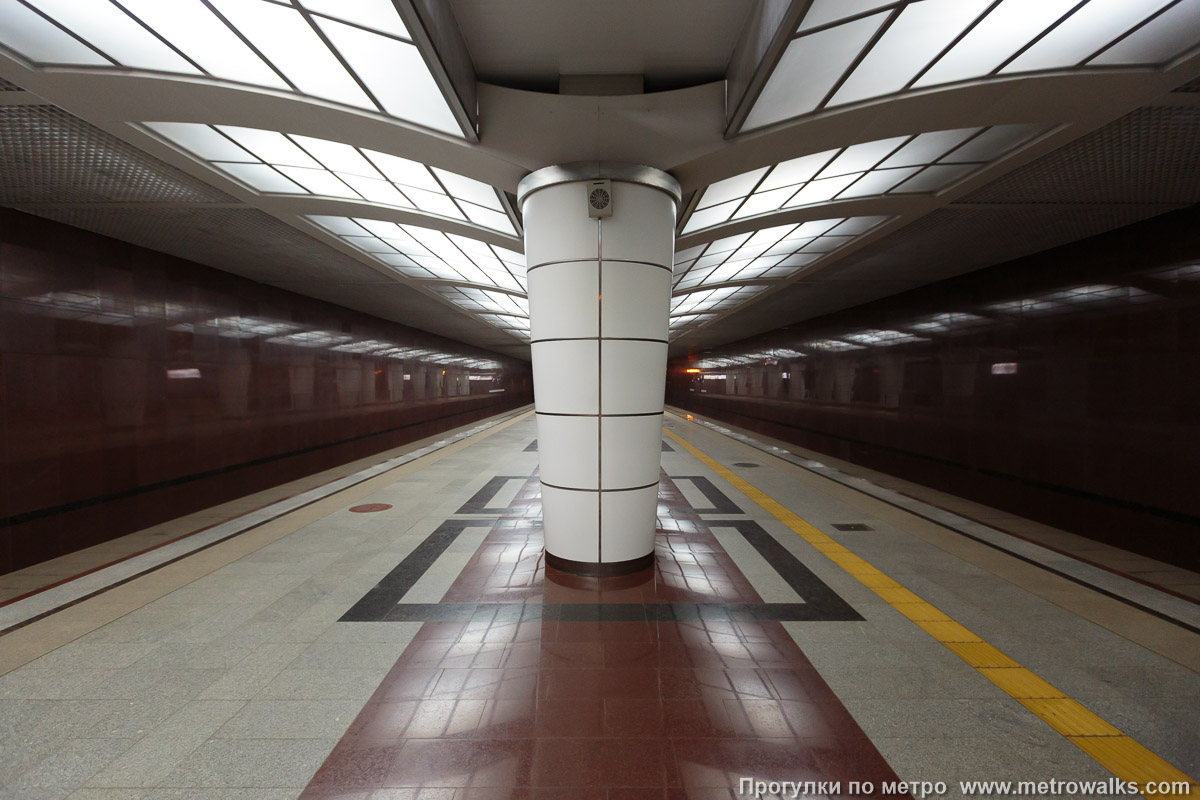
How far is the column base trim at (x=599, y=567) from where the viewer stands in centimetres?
513

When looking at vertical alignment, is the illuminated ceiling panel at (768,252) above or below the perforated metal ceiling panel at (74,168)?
above

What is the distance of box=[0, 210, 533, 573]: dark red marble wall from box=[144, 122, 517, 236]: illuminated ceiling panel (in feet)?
9.98

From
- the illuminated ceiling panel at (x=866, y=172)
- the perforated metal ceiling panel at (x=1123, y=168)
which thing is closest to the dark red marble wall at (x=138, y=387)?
the illuminated ceiling panel at (x=866, y=172)

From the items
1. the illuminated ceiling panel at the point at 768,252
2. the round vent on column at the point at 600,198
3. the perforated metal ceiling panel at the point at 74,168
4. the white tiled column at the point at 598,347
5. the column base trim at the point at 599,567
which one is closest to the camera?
the perforated metal ceiling panel at the point at 74,168

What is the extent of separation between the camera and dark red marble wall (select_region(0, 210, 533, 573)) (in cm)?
595

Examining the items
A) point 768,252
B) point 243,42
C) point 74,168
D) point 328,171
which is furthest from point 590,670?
point 768,252

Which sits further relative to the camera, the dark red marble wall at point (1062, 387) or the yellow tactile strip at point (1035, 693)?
the dark red marble wall at point (1062, 387)

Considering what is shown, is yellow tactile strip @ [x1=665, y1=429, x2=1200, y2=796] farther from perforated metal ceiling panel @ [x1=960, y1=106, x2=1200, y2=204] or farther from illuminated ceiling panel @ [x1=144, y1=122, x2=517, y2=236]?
illuminated ceiling panel @ [x1=144, y1=122, x2=517, y2=236]

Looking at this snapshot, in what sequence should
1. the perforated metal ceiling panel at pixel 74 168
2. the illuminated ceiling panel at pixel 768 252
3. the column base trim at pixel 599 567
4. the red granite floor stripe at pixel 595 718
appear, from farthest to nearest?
the illuminated ceiling panel at pixel 768 252 → the column base trim at pixel 599 567 → the perforated metal ceiling panel at pixel 74 168 → the red granite floor stripe at pixel 595 718

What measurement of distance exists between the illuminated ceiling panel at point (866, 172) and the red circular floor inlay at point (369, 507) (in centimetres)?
643

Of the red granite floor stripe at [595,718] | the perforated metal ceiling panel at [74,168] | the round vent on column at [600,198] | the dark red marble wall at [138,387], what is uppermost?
the perforated metal ceiling panel at [74,168]

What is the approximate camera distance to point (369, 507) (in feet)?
26.5

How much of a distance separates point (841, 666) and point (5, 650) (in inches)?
243

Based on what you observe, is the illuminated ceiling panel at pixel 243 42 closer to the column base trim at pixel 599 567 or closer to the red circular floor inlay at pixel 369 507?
the column base trim at pixel 599 567
